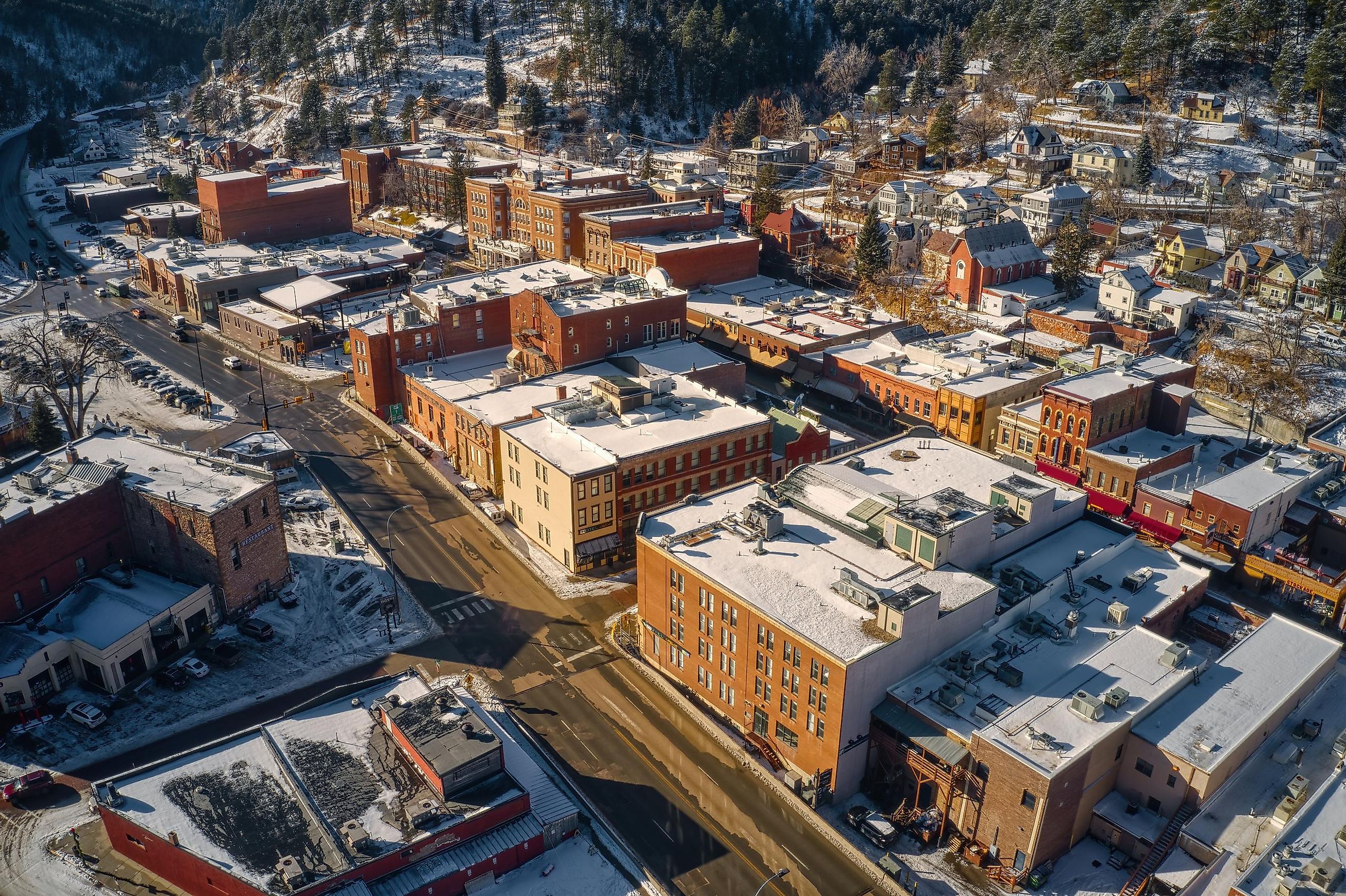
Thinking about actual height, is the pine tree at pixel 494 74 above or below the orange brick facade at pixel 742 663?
above

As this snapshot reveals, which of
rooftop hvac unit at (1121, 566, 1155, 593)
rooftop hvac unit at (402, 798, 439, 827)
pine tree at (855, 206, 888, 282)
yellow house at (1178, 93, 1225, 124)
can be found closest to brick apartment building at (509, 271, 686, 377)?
pine tree at (855, 206, 888, 282)

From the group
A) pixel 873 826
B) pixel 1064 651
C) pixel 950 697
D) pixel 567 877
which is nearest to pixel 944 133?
pixel 1064 651

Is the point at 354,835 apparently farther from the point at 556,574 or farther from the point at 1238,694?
the point at 1238,694

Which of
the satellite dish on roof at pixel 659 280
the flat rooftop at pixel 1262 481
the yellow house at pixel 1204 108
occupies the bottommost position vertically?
the flat rooftop at pixel 1262 481

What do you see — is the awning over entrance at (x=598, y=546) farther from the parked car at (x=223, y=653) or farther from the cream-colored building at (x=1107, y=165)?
the cream-colored building at (x=1107, y=165)

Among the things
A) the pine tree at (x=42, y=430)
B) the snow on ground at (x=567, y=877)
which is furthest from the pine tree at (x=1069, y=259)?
the pine tree at (x=42, y=430)

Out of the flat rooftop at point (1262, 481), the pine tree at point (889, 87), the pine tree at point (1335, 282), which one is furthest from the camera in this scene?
the pine tree at point (889, 87)
